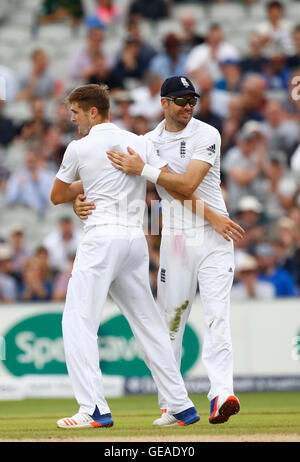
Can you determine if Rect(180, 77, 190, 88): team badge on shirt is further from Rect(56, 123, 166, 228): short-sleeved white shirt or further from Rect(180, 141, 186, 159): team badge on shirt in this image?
Rect(56, 123, 166, 228): short-sleeved white shirt

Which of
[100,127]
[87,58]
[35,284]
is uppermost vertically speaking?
[87,58]

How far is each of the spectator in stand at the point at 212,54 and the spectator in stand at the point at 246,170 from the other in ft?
6.58

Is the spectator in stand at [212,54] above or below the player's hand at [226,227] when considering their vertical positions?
above

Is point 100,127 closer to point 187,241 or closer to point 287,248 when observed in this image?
point 187,241

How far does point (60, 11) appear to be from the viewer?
19031 mm

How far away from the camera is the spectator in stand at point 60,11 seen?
61.7ft

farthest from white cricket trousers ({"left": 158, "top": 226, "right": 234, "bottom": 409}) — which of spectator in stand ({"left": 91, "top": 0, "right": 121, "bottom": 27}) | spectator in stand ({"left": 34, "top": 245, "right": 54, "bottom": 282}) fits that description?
spectator in stand ({"left": 91, "top": 0, "right": 121, "bottom": 27})

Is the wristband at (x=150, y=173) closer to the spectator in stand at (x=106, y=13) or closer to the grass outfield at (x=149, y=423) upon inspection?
the grass outfield at (x=149, y=423)

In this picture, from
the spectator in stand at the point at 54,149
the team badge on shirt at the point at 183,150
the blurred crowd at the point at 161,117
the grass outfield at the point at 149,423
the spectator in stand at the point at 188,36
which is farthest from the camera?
the spectator in stand at the point at 188,36

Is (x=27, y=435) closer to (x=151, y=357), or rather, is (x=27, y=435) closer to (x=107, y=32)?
(x=151, y=357)

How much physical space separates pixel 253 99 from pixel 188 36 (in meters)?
2.35

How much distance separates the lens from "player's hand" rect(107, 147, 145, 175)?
23.8 ft

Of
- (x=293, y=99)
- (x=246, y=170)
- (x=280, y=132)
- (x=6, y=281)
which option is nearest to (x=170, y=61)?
(x=293, y=99)

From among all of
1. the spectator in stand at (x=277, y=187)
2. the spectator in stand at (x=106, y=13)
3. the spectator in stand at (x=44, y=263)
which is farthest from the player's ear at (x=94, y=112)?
the spectator in stand at (x=106, y=13)
